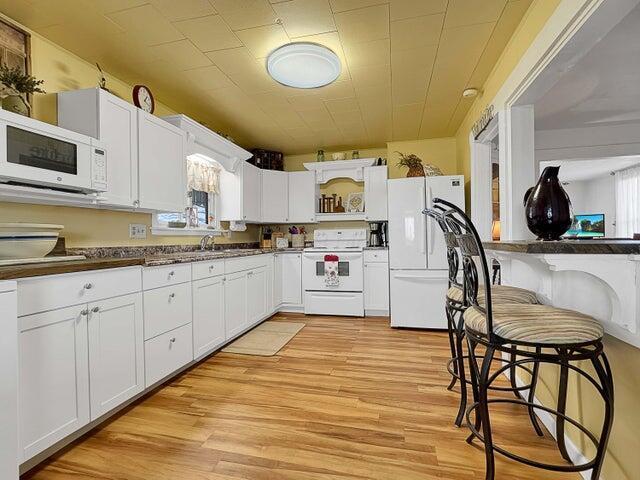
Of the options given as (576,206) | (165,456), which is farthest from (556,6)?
(576,206)

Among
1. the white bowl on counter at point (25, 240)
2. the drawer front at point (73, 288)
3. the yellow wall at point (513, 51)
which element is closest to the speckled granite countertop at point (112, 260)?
the drawer front at point (73, 288)

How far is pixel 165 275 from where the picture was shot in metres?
2.23

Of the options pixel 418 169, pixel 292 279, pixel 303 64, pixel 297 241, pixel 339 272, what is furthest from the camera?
pixel 297 241

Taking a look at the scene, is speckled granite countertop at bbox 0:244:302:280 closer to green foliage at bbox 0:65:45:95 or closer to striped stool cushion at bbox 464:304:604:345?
green foliage at bbox 0:65:45:95

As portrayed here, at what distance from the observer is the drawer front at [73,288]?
138 cm

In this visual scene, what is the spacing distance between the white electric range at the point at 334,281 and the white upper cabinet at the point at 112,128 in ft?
7.94

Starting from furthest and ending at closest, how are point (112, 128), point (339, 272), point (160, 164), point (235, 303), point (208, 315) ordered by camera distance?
point (339, 272) → point (235, 303) → point (208, 315) → point (160, 164) → point (112, 128)

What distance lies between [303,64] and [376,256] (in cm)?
253

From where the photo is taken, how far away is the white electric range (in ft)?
13.8

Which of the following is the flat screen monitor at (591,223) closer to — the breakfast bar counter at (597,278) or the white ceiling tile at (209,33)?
the breakfast bar counter at (597,278)

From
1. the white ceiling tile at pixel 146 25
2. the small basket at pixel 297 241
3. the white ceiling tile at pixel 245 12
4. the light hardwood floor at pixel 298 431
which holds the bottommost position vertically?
the light hardwood floor at pixel 298 431

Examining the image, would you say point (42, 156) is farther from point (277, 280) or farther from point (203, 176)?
point (277, 280)

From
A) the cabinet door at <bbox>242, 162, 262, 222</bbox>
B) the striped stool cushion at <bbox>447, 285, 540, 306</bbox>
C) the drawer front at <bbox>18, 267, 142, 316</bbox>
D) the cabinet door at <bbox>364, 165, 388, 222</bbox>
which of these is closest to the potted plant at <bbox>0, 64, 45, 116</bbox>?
the drawer front at <bbox>18, 267, 142, 316</bbox>

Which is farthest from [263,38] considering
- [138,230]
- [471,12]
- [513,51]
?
[138,230]
